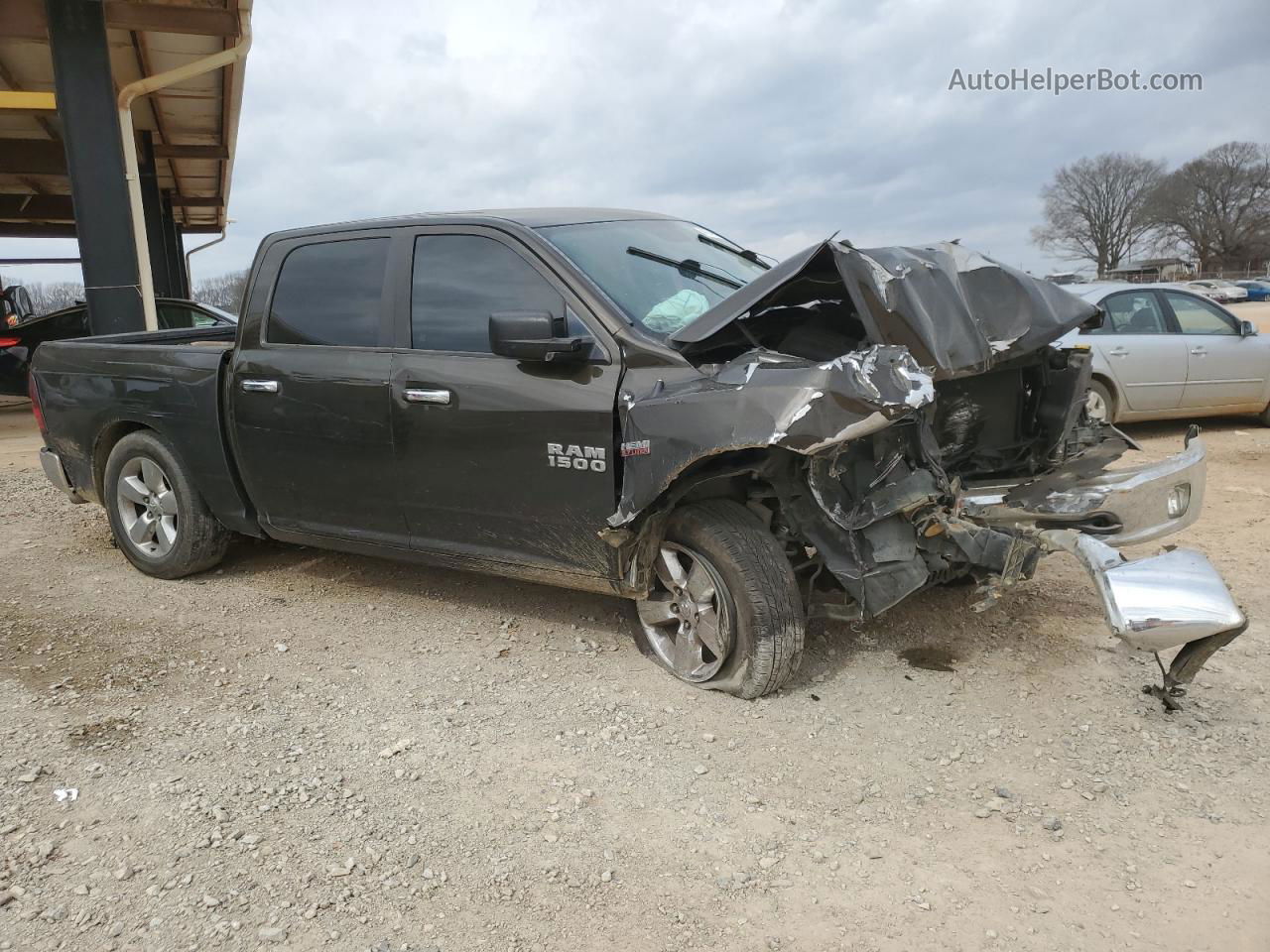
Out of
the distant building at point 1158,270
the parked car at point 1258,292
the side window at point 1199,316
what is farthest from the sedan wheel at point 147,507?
the distant building at point 1158,270

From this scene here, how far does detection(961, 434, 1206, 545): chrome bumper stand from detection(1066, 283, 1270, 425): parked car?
4700mm

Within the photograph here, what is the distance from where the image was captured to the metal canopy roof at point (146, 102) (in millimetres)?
9703

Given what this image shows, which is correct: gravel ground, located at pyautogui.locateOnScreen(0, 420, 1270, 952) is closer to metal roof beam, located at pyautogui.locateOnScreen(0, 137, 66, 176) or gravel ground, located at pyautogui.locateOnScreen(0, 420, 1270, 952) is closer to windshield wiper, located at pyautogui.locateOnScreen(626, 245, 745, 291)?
windshield wiper, located at pyautogui.locateOnScreen(626, 245, 745, 291)

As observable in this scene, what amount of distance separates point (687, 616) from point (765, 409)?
3.18 feet

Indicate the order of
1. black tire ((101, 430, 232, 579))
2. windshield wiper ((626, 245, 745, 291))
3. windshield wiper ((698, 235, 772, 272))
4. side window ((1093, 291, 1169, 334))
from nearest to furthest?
windshield wiper ((626, 245, 745, 291))
windshield wiper ((698, 235, 772, 272))
black tire ((101, 430, 232, 579))
side window ((1093, 291, 1169, 334))

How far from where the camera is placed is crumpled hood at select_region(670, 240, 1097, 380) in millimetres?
3287

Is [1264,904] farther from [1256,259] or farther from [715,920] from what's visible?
[1256,259]

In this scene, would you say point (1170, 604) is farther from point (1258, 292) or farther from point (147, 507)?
point (1258, 292)

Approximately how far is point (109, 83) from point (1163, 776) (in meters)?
10.2

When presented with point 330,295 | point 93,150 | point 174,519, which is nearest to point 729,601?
point 330,295

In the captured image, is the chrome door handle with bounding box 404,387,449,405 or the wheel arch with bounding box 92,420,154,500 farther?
the wheel arch with bounding box 92,420,154,500

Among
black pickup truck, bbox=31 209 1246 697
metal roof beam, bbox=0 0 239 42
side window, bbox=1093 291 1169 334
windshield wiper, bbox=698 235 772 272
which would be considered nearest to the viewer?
black pickup truck, bbox=31 209 1246 697

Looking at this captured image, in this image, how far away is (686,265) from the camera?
420cm

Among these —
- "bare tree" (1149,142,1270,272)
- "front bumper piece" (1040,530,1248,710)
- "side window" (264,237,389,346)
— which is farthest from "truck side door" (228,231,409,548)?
"bare tree" (1149,142,1270,272)
